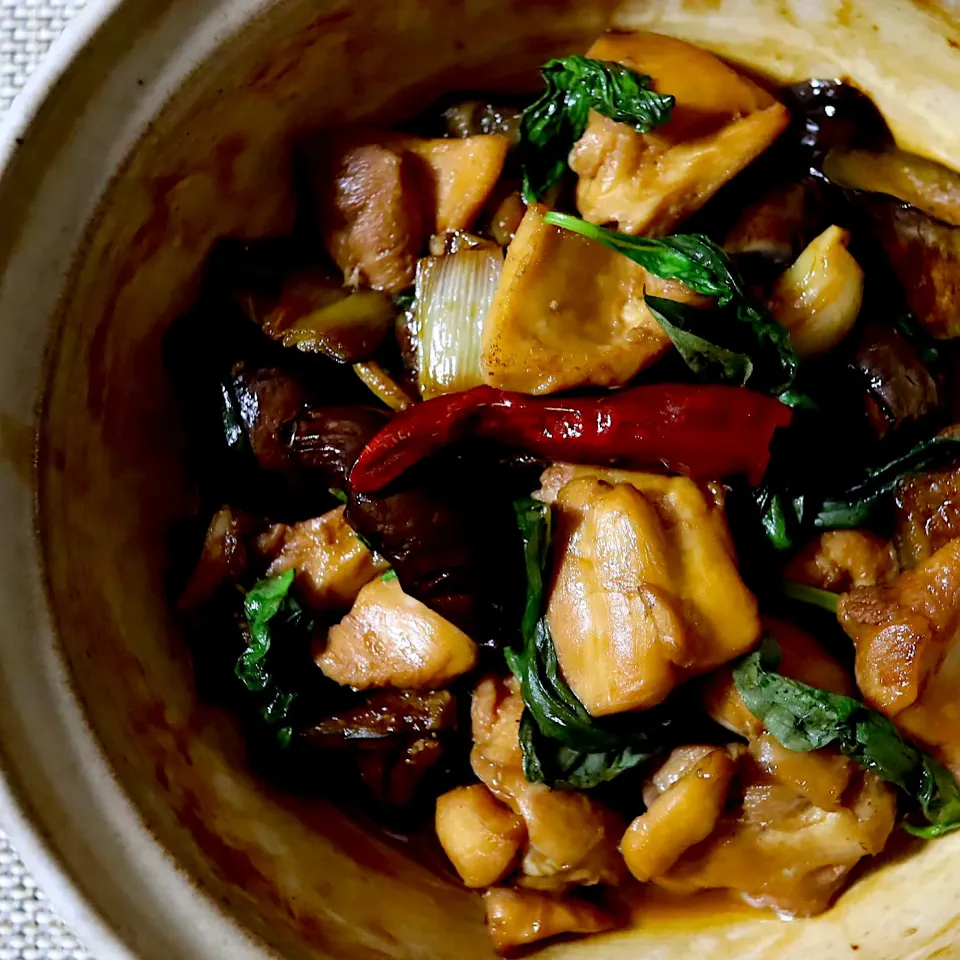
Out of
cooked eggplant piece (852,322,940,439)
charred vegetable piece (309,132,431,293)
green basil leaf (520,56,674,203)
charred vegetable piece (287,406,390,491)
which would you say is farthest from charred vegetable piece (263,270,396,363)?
cooked eggplant piece (852,322,940,439)

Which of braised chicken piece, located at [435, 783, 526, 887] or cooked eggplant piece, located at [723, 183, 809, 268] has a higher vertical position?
cooked eggplant piece, located at [723, 183, 809, 268]

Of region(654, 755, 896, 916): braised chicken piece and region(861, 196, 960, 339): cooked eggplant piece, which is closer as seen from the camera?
region(654, 755, 896, 916): braised chicken piece

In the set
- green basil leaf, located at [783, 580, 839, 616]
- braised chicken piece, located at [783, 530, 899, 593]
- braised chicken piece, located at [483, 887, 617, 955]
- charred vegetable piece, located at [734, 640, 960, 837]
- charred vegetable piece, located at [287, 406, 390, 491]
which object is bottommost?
braised chicken piece, located at [483, 887, 617, 955]

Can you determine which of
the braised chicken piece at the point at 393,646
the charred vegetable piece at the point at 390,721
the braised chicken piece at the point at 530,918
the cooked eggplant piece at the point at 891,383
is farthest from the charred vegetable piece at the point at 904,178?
the braised chicken piece at the point at 530,918

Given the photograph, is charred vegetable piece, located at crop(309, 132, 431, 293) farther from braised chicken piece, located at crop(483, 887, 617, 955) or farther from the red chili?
braised chicken piece, located at crop(483, 887, 617, 955)

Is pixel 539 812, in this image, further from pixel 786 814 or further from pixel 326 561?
pixel 326 561

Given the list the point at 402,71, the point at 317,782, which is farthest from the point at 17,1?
A: the point at 317,782

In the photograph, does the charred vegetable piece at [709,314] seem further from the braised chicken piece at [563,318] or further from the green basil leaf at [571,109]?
the green basil leaf at [571,109]
